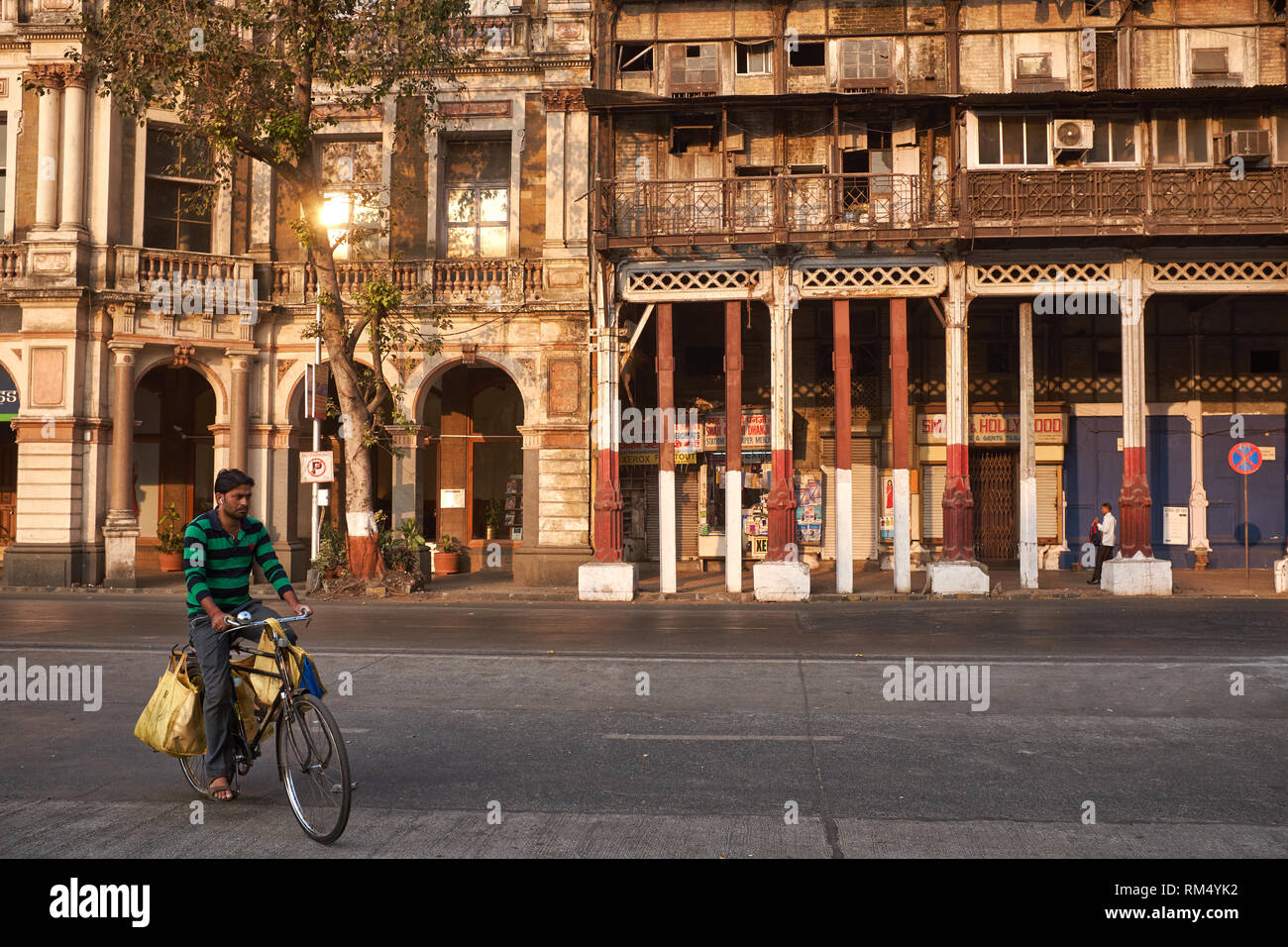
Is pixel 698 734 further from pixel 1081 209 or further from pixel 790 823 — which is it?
pixel 1081 209

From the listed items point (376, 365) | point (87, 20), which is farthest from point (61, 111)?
point (376, 365)

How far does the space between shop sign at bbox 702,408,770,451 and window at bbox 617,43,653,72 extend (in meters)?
8.15

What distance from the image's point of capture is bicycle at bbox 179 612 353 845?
4.82 m

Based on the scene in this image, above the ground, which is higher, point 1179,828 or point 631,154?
point 631,154

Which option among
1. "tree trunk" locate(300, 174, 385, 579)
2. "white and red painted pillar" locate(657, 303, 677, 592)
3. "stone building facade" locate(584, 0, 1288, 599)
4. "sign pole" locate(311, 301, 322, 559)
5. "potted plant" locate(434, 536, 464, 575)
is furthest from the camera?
"potted plant" locate(434, 536, 464, 575)

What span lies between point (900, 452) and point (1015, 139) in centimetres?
707

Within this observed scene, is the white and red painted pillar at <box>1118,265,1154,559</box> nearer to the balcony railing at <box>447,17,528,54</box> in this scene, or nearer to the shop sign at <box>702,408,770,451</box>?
the shop sign at <box>702,408,770,451</box>

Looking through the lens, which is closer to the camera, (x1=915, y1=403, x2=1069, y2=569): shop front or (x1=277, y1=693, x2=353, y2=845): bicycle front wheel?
(x1=277, y1=693, x2=353, y2=845): bicycle front wheel

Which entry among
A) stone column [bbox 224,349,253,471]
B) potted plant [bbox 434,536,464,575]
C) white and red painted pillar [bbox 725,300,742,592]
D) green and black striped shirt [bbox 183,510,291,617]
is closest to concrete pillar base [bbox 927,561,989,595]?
white and red painted pillar [bbox 725,300,742,592]

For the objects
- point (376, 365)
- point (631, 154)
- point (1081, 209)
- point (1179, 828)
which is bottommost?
point (1179, 828)

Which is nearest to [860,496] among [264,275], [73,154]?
[264,275]

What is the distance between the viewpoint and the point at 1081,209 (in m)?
19.5

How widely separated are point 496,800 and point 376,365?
1553 cm

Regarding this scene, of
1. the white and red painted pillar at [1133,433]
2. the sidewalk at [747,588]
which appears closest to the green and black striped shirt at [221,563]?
the sidewalk at [747,588]
